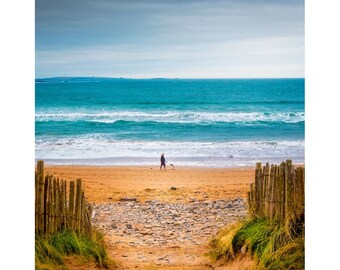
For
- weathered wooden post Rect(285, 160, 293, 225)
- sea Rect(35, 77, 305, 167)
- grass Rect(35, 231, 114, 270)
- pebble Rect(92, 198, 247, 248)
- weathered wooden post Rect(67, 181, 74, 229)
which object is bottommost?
pebble Rect(92, 198, 247, 248)

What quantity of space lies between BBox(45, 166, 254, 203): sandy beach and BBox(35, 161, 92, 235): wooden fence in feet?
7.49

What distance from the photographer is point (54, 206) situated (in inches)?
126

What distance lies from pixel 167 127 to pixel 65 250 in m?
5.58

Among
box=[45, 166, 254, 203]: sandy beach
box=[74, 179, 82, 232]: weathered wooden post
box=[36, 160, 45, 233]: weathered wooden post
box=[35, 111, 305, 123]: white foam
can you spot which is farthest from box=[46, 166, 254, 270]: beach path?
box=[35, 111, 305, 123]: white foam

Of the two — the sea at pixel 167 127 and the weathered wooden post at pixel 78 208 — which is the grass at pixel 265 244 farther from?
the sea at pixel 167 127

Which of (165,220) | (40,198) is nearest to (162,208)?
(165,220)

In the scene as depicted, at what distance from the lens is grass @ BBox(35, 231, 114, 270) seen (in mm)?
2901

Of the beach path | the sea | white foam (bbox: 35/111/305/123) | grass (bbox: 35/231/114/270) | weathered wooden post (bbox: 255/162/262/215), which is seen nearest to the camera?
grass (bbox: 35/231/114/270)

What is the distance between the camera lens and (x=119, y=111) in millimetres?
10688

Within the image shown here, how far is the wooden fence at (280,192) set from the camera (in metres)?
3.16

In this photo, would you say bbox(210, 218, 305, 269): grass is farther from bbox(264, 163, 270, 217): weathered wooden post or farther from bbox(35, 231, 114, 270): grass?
bbox(35, 231, 114, 270): grass

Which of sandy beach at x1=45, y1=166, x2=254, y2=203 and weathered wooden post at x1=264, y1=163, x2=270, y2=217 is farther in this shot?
sandy beach at x1=45, y1=166, x2=254, y2=203

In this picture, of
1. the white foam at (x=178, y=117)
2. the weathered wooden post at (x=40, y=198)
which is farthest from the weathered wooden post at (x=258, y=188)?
the white foam at (x=178, y=117)
